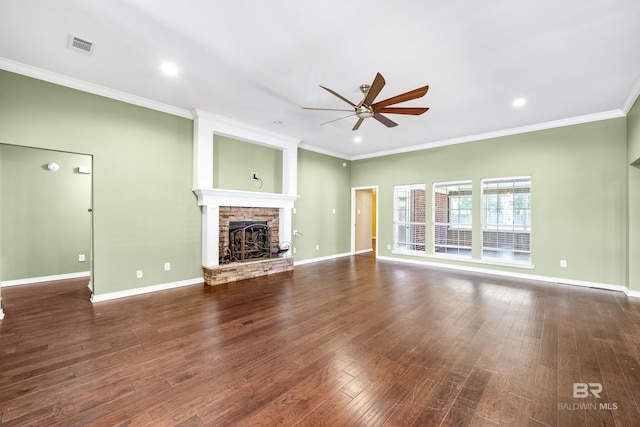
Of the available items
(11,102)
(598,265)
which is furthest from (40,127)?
(598,265)

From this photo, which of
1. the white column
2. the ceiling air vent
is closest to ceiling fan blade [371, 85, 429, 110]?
the ceiling air vent

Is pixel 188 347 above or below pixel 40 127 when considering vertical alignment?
below

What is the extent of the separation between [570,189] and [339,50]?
4885 mm

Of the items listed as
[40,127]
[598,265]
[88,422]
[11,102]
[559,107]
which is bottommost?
[88,422]

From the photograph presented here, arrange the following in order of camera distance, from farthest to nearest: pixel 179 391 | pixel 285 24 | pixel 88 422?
pixel 285 24 → pixel 179 391 → pixel 88 422

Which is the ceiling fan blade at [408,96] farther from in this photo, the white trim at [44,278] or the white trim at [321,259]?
the white trim at [44,278]

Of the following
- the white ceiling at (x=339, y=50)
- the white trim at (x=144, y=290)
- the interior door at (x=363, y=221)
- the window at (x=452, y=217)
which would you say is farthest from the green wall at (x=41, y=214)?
the window at (x=452, y=217)

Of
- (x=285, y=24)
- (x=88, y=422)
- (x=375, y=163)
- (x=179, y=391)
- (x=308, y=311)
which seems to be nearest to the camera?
(x=88, y=422)

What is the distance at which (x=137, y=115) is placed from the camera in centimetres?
409

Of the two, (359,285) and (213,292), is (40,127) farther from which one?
(359,285)

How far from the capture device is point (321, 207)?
712cm

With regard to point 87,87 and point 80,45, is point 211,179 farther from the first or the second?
Answer: point 80,45

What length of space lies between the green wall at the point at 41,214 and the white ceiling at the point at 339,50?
87.7 inches

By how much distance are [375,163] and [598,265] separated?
498 centimetres
